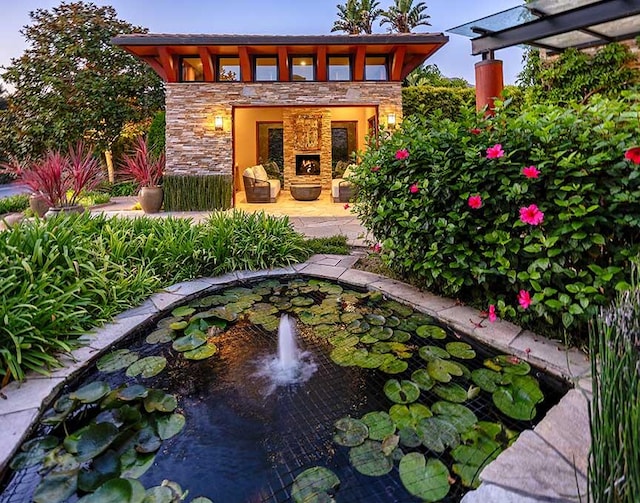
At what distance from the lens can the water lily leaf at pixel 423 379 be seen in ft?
7.81

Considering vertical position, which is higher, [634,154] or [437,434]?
[634,154]

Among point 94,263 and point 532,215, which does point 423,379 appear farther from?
point 94,263

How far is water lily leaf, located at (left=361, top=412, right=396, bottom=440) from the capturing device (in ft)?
6.46

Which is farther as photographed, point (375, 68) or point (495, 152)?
point (375, 68)

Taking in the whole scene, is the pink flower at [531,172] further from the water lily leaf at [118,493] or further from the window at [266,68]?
the window at [266,68]

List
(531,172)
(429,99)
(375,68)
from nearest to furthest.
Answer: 1. (531,172)
2. (375,68)
3. (429,99)

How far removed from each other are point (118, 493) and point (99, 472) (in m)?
0.20

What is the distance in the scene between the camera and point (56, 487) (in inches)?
65.7

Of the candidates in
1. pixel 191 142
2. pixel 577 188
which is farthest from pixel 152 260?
pixel 191 142

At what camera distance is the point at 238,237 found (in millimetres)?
5000

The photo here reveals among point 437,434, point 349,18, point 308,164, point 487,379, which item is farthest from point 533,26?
point 349,18

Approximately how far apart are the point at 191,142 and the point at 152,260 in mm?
6407

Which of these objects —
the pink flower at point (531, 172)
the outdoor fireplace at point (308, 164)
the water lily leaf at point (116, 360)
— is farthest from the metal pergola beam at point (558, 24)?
the outdoor fireplace at point (308, 164)

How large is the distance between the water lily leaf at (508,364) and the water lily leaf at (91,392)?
7.80 feet
